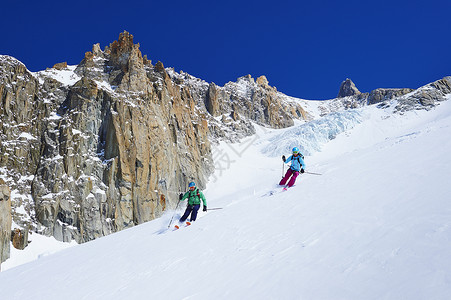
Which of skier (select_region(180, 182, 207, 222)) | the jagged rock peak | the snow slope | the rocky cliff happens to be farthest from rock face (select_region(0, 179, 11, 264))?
the jagged rock peak

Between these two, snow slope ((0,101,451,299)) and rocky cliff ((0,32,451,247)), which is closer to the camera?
Answer: snow slope ((0,101,451,299))

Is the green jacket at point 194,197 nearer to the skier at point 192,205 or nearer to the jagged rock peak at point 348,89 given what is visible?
the skier at point 192,205

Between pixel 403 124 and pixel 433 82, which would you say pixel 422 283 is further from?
pixel 433 82

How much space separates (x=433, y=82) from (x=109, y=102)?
91779 millimetres

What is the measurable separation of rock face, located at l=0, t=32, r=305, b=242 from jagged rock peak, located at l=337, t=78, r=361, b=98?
165815mm

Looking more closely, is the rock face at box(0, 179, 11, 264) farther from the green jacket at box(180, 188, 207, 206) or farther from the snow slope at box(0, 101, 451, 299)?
the green jacket at box(180, 188, 207, 206)

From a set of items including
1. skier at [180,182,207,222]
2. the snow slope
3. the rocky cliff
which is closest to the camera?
the snow slope

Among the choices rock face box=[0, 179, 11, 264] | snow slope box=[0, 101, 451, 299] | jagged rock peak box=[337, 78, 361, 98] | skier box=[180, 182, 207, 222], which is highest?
jagged rock peak box=[337, 78, 361, 98]

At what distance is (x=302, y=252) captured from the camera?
16.2ft

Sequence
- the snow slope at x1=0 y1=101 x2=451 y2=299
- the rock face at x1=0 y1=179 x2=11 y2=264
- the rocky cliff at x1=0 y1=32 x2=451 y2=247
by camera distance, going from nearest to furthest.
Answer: the snow slope at x1=0 y1=101 x2=451 y2=299 < the rock face at x1=0 y1=179 x2=11 y2=264 < the rocky cliff at x1=0 y1=32 x2=451 y2=247

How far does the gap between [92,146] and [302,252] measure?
42.2m

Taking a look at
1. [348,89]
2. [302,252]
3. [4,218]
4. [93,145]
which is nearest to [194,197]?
[302,252]

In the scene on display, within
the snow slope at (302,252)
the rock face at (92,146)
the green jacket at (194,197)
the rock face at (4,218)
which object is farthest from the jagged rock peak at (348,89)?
the green jacket at (194,197)

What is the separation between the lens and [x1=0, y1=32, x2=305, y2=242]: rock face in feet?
121
